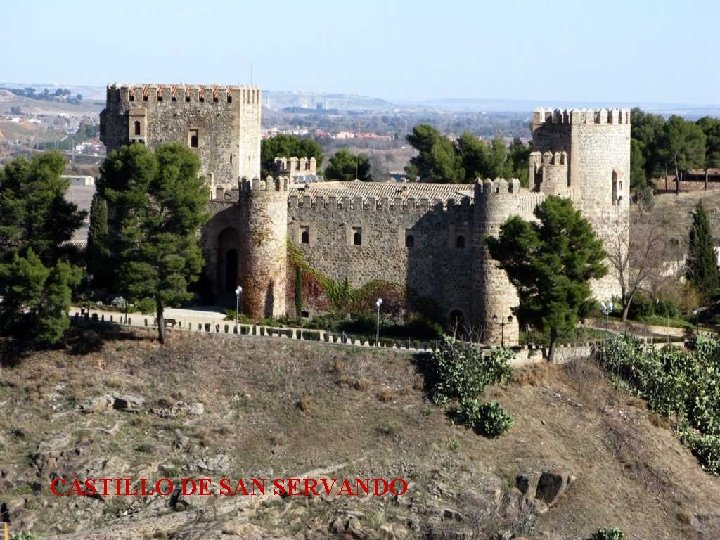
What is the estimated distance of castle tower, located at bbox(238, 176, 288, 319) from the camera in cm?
5534

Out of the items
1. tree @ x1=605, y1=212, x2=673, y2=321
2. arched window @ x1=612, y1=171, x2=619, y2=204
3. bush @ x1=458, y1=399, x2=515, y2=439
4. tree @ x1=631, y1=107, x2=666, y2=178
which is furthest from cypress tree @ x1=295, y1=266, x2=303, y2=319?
tree @ x1=631, y1=107, x2=666, y2=178

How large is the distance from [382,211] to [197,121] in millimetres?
9430

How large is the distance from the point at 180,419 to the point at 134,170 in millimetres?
9041

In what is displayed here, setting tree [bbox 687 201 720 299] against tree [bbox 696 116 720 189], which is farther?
tree [bbox 696 116 720 189]

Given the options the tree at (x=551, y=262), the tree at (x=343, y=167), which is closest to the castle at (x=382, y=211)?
the tree at (x=551, y=262)

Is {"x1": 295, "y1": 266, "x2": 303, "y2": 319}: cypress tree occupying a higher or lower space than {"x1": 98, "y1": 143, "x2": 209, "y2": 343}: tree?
lower

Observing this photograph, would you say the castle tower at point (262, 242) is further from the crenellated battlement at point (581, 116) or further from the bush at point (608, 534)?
the bush at point (608, 534)

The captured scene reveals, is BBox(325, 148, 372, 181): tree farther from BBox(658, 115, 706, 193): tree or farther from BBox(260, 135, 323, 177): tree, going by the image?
BBox(658, 115, 706, 193): tree

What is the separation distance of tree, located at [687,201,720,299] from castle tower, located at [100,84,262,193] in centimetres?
1725

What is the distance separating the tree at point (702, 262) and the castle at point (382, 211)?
369cm

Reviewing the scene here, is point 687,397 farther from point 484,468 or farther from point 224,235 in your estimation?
point 224,235

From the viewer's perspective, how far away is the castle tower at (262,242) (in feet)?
182

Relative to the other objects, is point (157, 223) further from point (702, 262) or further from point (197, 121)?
point (702, 262)

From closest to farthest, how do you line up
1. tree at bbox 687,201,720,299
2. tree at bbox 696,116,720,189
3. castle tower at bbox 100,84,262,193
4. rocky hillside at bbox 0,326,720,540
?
rocky hillside at bbox 0,326,720,540
tree at bbox 687,201,720,299
castle tower at bbox 100,84,262,193
tree at bbox 696,116,720,189
